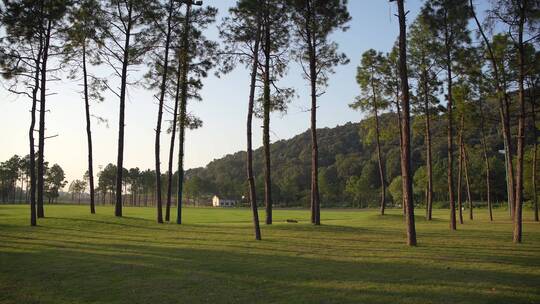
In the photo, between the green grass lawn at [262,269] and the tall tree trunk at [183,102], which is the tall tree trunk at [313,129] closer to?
the green grass lawn at [262,269]

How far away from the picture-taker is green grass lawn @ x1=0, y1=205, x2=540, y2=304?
28.9 feet

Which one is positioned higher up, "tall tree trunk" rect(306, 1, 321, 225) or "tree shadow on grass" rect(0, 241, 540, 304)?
"tall tree trunk" rect(306, 1, 321, 225)

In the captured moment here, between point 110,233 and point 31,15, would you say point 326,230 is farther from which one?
point 31,15

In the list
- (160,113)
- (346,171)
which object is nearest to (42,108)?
(160,113)

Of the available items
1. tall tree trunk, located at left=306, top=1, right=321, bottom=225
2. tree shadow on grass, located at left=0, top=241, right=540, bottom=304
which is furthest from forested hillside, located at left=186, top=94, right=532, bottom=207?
tree shadow on grass, located at left=0, top=241, right=540, bottom=304

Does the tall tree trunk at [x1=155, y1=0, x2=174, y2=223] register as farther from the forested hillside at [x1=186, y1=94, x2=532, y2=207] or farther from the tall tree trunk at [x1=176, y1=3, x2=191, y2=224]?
the forested hillside at [x1=186, y1=94, x2=532, y2=207]

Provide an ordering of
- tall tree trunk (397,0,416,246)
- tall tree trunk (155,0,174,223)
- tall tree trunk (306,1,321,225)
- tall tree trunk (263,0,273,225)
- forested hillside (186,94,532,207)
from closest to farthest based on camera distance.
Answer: tall tree trunk (397,0,416,246) < tall tree trunk (263,0,273,225) < tall tree trunk (306,1,321,225) < tall tree trunk (155,0,174,223) < forested hillside (186,94,532,207)

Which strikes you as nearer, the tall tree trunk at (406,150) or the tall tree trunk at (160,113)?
the tall tree trunk at (406,150)

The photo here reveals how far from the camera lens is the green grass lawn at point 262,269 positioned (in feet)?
28.9

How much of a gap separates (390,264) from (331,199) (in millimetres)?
117295

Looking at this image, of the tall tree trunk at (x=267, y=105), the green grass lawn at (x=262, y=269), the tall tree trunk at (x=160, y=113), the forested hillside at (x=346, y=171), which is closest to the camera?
the green grass lawn at (x=262, y=269)

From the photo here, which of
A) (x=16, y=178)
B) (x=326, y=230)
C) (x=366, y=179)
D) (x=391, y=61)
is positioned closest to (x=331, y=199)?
(x=366, y=179)

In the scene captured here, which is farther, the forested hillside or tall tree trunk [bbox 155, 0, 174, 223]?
the forested hillside

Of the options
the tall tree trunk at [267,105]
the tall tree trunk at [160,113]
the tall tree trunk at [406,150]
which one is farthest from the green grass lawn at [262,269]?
the tall tree trunk at [160,113]
